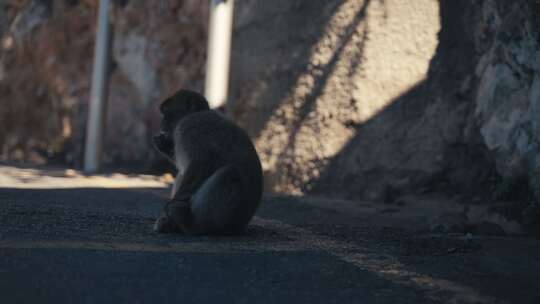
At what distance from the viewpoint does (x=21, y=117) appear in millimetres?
16672

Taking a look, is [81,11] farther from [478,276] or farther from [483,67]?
[478,276]

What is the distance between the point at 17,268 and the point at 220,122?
5.79 ft

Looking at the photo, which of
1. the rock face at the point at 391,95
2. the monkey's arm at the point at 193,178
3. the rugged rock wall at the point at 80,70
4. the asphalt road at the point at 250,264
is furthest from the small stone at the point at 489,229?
the rugged rock wall at the point at 80,70

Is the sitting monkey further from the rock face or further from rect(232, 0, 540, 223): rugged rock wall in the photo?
rect(232, 0, 540, 223): rugged rock wall

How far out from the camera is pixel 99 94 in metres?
10.9

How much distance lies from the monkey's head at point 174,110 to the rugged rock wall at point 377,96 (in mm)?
3114

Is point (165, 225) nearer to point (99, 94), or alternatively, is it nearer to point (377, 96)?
point (377, 96)

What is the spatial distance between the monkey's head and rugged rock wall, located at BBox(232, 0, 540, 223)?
3.11 metres

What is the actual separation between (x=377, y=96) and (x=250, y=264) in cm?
515

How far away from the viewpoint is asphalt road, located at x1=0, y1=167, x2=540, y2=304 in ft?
8.45

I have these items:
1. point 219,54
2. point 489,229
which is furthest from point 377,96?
point 489,229

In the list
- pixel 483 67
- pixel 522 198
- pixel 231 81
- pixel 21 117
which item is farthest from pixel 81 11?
pixel 522 198

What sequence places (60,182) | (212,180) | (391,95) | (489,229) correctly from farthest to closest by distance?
1. (60,182)
2. (391,95)
3. (489,229)
4. (212,180)

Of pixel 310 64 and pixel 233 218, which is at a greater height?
pixel 310 64
